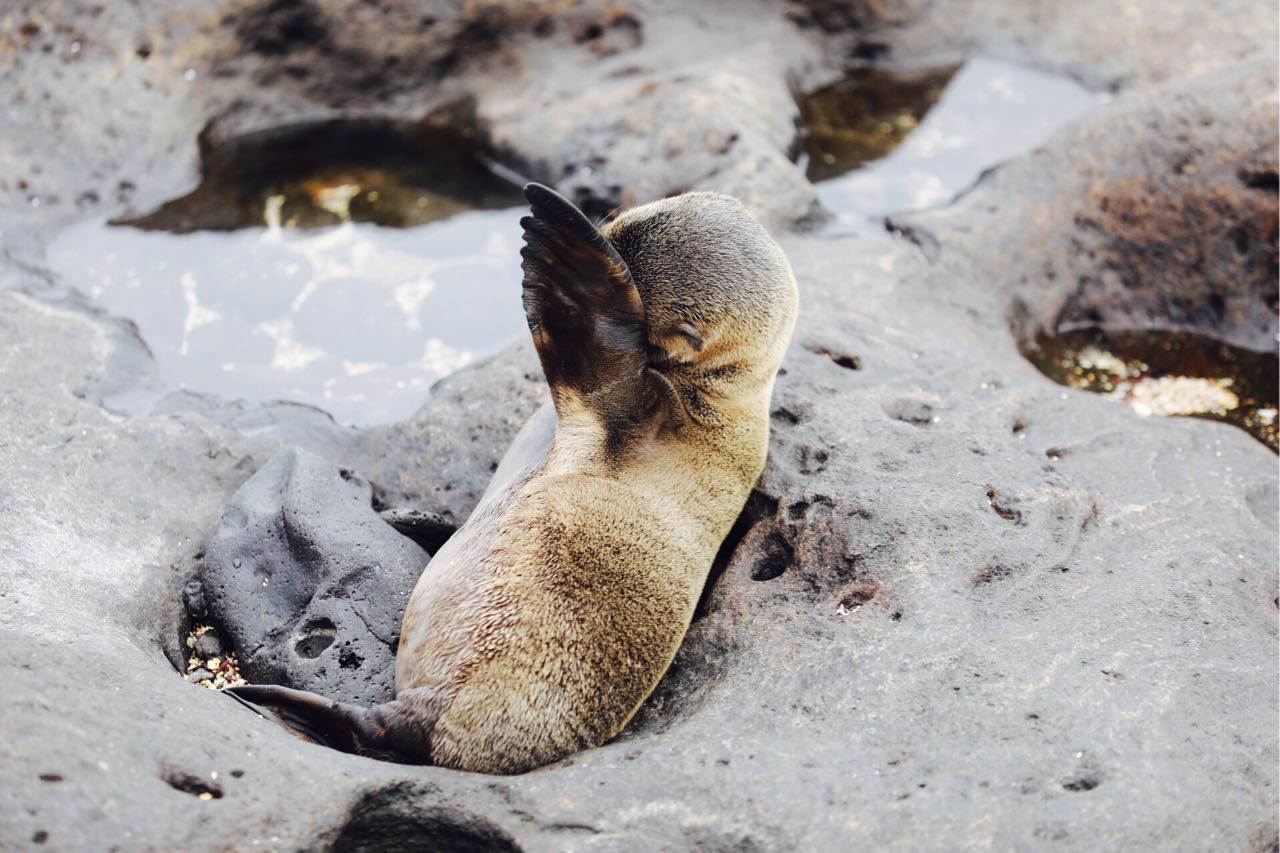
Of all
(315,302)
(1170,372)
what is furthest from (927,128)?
(315,302)

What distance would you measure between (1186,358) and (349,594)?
15.2ft

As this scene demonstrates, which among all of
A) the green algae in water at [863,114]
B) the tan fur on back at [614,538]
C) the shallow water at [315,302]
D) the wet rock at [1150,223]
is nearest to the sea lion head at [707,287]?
the tan fur on back at [614,538]

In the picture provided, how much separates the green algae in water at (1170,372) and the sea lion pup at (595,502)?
2595mm

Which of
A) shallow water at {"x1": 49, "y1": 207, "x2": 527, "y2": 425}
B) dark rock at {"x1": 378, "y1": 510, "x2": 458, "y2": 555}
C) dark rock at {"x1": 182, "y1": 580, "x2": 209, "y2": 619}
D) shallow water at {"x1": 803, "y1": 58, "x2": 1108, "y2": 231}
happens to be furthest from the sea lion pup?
shallow water at {"x1": 803, "y1": 58, "x2": 1108, "y2": 231}

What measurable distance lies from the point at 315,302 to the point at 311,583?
2589 mm

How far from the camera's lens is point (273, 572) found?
4.52 meters

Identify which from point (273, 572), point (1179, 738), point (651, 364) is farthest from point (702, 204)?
point (1179, 738)

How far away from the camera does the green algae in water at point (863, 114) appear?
808cm

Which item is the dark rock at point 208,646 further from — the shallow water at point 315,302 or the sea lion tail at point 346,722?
the shallow water at point 315,302

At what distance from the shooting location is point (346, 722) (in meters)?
3.73

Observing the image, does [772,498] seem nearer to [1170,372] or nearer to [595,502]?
[595,502]

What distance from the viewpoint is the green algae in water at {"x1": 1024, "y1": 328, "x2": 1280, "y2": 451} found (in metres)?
6.30

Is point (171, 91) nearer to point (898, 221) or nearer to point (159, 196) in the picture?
point (159, 196)

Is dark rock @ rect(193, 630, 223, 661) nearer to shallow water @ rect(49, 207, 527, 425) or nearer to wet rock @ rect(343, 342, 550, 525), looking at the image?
wet rock @ rect(343, 342, 550, 525)
